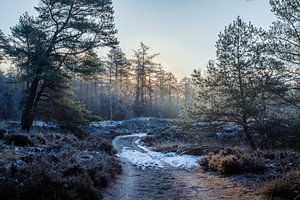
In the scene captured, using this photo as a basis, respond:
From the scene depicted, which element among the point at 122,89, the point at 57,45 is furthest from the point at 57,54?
the point at 122,89

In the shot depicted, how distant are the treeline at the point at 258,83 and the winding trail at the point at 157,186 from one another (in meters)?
7.59

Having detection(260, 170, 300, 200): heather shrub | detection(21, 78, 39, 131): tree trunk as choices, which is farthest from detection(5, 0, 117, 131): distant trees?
detection(260, 170, 300, 200): heather shrub

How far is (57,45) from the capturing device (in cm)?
2111

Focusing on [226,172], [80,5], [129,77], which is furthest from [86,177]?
[129,77]

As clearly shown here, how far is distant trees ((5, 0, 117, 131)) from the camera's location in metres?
20.0

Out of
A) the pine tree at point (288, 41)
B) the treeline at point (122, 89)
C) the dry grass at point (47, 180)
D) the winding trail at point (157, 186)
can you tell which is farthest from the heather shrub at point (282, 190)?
the treeline at point (122, 89)

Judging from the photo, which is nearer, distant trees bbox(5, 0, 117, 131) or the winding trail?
the winding trail

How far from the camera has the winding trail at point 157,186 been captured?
405 inches

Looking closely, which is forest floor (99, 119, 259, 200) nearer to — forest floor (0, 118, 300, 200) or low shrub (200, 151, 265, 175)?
forest floor (0, 118, 300, 200)

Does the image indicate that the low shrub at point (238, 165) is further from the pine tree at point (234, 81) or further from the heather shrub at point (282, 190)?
the pine tree at point (234, 81)

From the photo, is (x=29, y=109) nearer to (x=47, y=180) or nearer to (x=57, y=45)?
(x=57, y=45)

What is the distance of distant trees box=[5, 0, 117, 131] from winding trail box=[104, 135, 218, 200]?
791 cm

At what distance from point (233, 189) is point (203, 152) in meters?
10.5

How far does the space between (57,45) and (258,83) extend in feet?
42.1
